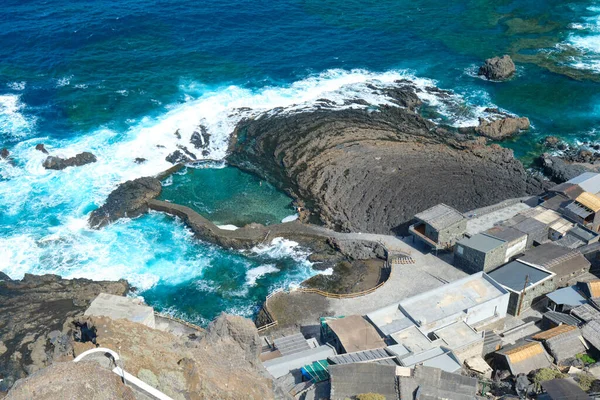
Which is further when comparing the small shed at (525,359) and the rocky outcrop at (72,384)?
the small shed at (525,359)

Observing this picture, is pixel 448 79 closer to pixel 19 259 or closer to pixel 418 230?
pixel 418 230

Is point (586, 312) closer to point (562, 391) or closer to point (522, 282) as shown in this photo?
point (522, 282)

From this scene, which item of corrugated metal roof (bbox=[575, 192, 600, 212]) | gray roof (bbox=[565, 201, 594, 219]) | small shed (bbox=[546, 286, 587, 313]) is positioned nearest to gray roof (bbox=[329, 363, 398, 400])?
small shed (bbox=[546, 286, 587, 313])

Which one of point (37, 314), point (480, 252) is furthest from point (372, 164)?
point (37, 314)

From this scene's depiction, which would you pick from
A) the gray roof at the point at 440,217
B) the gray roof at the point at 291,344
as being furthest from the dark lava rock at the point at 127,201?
the gray roof at the point at 440,217

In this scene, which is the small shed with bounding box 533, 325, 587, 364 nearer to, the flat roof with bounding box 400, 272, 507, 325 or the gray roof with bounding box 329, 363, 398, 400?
the flat roof with bounding box 400, 272, 507, 325

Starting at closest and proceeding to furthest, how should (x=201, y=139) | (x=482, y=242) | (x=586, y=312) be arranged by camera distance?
(x=586, y=312) < (x=482, y=242) < (x=201, y=139)

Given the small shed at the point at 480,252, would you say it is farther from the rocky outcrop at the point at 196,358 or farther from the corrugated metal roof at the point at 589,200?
the rocky outcrop at the point at 196,358

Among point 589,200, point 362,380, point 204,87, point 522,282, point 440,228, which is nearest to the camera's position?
point 362,380
